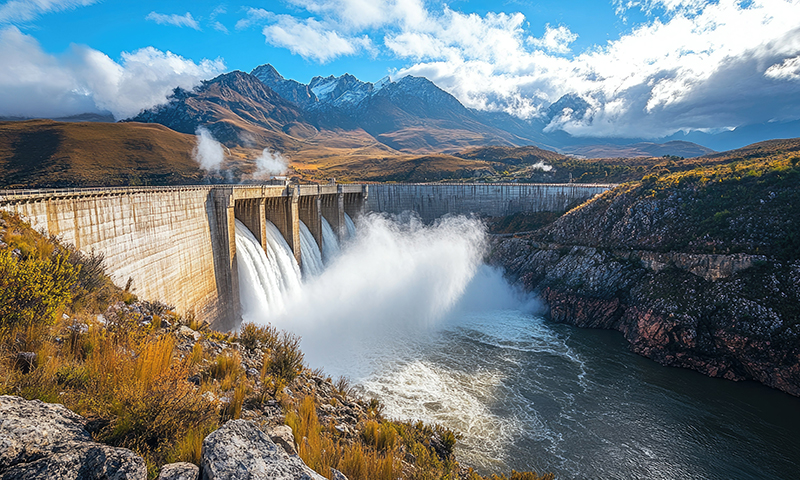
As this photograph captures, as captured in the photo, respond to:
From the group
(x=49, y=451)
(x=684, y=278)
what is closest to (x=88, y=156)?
(x=49, y=451)

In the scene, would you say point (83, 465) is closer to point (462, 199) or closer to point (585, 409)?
point (585, 409)

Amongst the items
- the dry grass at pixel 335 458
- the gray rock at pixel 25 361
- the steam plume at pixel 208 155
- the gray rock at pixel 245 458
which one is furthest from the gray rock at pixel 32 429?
the steam plume at pixel 208 155

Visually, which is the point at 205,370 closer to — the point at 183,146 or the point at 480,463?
the point at 480,463

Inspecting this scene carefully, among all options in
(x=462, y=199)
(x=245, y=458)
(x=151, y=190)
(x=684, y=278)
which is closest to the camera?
(x=245, y=458)

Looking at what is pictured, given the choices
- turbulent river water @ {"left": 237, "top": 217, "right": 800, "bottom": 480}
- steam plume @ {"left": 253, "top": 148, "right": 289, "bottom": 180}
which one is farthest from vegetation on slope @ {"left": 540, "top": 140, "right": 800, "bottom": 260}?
steam plume @ {"left": 253, "top": 148, "right": 289, "bottom": 180}

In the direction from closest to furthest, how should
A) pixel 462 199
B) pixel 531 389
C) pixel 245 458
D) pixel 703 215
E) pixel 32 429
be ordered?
pixel 32 429 < pixel 245 458 < pixel 531 389 < pixel 703 215 < pixel 462 199

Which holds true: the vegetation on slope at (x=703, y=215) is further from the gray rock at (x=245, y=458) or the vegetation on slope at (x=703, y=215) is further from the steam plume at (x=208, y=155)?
the steam plume at (x=208, y=155)

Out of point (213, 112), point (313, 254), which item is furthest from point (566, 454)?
point (213, 112)

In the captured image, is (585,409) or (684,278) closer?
(585,409)
